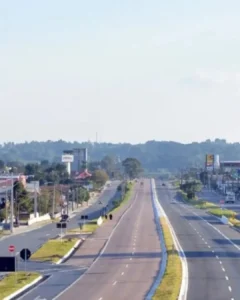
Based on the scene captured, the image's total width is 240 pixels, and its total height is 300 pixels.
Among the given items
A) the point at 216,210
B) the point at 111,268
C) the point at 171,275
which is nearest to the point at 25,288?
the point at 171,275

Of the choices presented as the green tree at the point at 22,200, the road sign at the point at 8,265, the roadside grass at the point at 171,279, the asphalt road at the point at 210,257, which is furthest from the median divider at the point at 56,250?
the green tree at the point at 22,200

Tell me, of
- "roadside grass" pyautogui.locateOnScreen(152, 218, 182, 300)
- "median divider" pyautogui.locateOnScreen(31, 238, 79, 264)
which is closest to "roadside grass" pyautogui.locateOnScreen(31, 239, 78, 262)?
"median divider" pyautogui.locateOnScreen(31, 238, 79, 264)

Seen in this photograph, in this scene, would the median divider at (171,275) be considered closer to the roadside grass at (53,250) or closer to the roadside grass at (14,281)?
the roadside grass at (14,281)

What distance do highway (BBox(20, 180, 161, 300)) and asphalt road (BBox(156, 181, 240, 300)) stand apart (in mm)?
2264

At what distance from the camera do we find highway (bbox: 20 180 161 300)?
1683 inches

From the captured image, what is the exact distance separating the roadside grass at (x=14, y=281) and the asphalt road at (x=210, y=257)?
7937 millimetres

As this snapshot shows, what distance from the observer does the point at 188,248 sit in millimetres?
69688

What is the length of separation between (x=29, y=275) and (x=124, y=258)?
37.6 ft

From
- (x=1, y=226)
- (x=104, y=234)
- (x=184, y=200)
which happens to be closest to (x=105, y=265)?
(x=104, y=234)

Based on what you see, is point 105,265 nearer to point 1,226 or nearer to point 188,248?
point 188,248

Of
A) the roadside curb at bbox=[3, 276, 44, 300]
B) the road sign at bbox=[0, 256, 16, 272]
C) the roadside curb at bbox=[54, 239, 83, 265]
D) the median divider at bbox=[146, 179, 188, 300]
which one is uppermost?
the road sign at bbox=[0, 256, 16, 272]

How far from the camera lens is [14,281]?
48062 mm

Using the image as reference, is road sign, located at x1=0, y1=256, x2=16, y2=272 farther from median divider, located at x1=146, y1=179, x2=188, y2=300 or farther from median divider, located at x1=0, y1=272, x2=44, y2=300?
median divider, located at x1=146, y1=179, x2=188, y2=300

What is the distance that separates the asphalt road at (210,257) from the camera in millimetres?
42375
